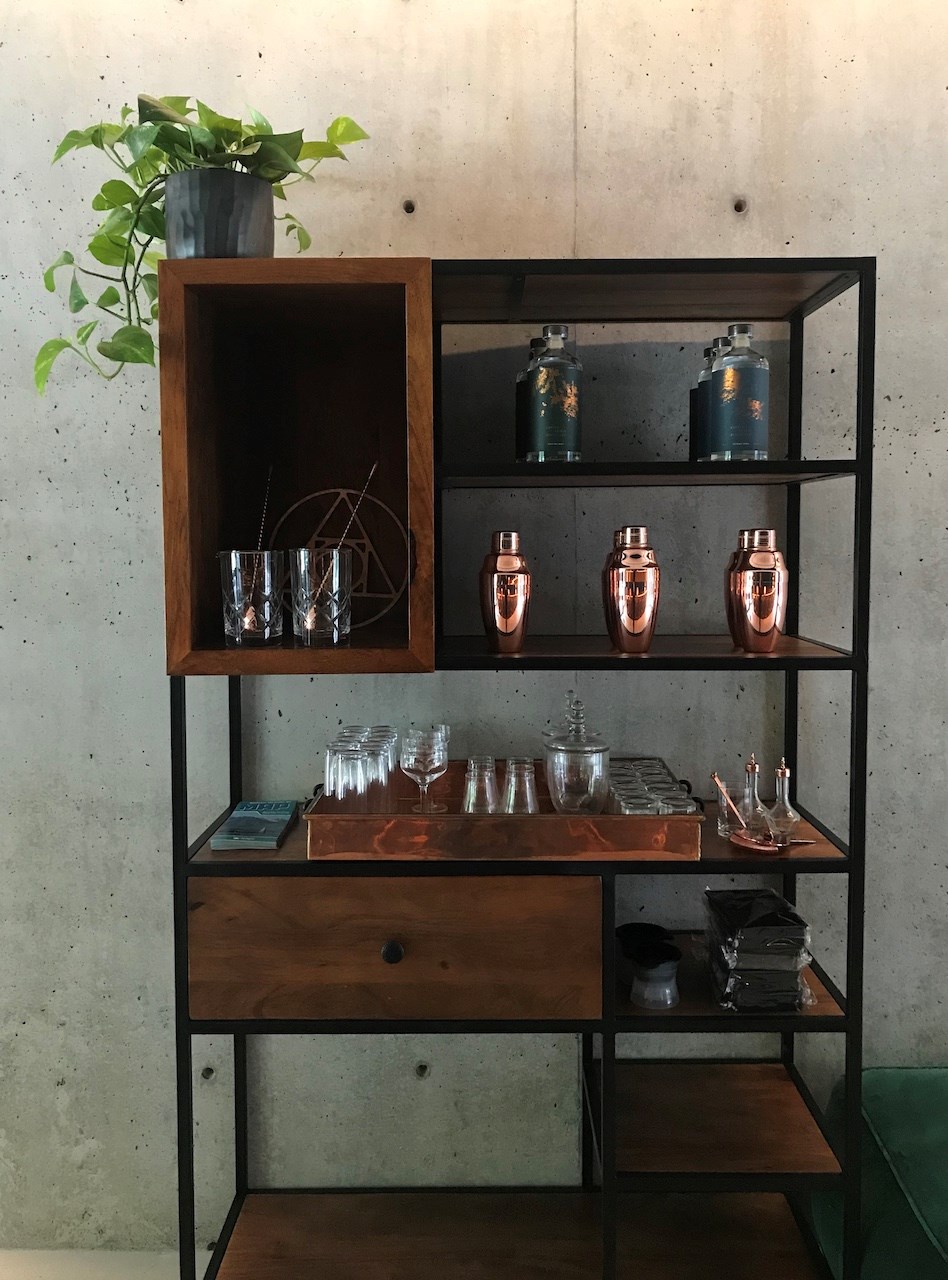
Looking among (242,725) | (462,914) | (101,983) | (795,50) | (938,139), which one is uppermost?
(795,50)

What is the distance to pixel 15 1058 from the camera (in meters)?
2.04

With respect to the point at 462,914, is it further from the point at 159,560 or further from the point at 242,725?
the point at 159,560

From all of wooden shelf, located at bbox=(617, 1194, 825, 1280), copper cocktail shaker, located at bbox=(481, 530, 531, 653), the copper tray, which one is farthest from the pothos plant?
wooden shelf, located at bbox=(617, 1194, 825, 1280)

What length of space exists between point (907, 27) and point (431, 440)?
141 centimetres

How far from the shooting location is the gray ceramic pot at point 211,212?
1.47 metres

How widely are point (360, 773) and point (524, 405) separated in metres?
0.73

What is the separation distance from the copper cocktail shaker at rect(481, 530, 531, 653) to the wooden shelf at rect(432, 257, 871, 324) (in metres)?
0.44

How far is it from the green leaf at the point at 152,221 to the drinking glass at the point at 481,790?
1070 millimetres

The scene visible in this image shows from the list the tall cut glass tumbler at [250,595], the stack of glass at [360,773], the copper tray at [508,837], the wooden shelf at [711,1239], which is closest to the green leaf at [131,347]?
the tall cut glass tumbler at [250,595]

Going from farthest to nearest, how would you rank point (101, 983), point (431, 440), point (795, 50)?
point (101, 983)
point (795, 50)
point (431, 440)

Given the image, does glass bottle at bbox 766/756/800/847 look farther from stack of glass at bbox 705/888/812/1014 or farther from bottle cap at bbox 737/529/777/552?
bottle cap at bbox 737/529/777/552

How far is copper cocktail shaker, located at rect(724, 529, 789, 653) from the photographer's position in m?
1.61

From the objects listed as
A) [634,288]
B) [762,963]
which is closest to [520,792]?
[762,963]

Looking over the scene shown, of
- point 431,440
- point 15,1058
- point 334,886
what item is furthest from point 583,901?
point 15,1058
